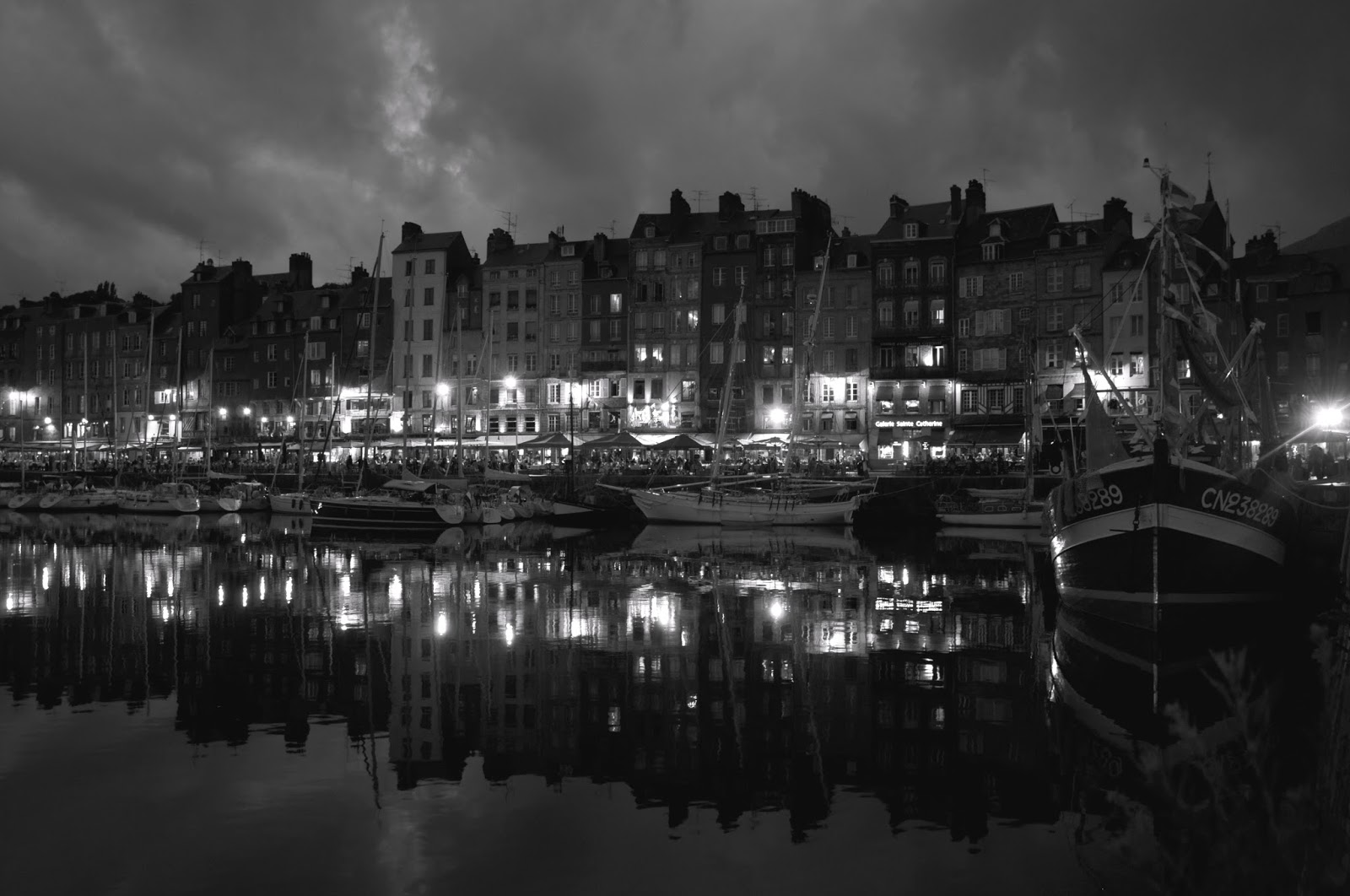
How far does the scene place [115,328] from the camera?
105 metres

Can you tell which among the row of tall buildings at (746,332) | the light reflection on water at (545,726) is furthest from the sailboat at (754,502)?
the light reflection on water at (545,726)

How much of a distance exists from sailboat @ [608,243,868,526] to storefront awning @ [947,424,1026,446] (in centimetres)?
1333

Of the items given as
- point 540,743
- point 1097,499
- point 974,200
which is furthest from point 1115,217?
point 540,743

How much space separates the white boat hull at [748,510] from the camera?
5425 centimetres

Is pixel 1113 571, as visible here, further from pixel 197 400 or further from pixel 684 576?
pixel 197 400

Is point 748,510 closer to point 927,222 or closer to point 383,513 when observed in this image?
point 383,513

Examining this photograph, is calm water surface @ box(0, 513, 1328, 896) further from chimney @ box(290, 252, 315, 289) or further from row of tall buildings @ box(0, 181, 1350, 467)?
chimney @ box(290, 252, 315, 289)

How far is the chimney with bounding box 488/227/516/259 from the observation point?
88.2 m

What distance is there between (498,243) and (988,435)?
42.8 metres

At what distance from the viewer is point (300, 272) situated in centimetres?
10025

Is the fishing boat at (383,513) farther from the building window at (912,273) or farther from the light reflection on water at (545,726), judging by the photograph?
the building window at (912,273)

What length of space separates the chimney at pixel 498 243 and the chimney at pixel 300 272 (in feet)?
70.3

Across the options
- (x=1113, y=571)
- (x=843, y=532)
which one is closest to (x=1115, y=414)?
(x=843, y=532)

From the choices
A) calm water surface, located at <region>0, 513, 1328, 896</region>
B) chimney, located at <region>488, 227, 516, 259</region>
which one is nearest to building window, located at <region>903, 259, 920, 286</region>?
chimney, located at <region>488, 227, 516, 259</region>
